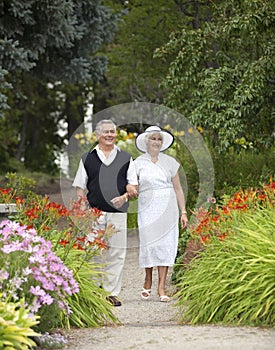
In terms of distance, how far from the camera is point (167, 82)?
12562 mm

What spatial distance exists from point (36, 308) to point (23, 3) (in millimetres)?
10753

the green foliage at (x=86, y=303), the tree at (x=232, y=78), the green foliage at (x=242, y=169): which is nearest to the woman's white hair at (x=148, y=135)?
the green foliage at (x=86, y=303)

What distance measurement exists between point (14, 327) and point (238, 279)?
208 cm

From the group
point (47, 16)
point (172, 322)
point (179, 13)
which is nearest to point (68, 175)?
point (179, 13)

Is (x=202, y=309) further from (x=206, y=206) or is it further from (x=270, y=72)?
(x=270, y=72)

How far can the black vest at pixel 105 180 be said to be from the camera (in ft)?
24.8

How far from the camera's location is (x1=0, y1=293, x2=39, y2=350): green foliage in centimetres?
473

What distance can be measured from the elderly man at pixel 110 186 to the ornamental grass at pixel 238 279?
0.98 m

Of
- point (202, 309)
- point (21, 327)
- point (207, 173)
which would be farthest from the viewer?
point (207, 173)

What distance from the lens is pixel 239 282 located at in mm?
6152

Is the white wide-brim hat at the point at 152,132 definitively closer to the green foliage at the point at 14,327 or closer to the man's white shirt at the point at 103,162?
the man's white shirt at the point at 103,162

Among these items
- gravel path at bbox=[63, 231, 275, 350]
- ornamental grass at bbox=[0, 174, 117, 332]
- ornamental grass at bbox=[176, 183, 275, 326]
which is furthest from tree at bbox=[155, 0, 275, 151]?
gravel path at bbox=[63, 231, 275, 350]

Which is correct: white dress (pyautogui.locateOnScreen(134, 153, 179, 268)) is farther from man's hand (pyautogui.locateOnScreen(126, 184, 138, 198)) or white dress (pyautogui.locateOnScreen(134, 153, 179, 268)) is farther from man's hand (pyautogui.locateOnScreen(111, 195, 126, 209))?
man's hand (pyautogui.locateOnScreen(111, 195, 126, 209))

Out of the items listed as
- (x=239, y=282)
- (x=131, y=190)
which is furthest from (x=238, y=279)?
(x=131, y=190)
